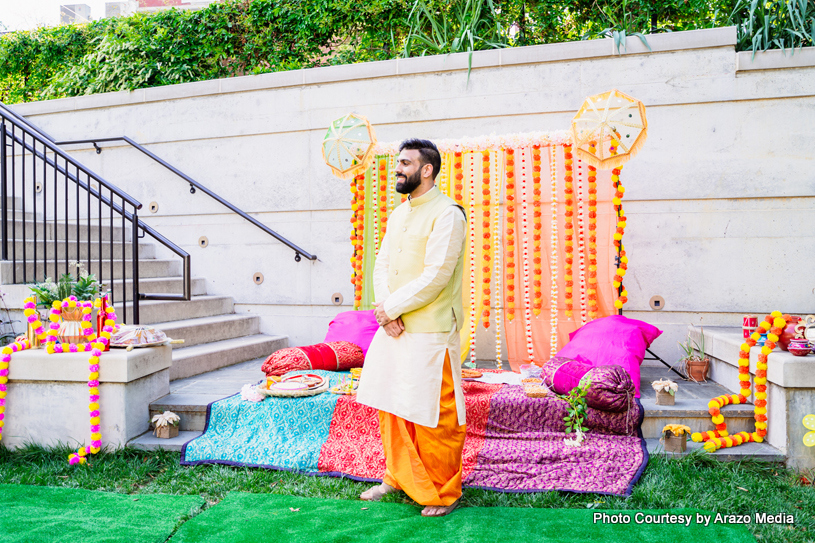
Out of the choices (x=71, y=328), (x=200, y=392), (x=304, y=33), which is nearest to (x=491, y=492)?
(x=200, y=392)

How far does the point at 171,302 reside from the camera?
5.76 metres

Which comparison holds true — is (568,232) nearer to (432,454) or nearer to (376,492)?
(432,454)

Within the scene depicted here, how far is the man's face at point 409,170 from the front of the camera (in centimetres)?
304

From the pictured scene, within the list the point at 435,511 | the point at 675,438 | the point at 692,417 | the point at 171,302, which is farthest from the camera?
the point at 171,302

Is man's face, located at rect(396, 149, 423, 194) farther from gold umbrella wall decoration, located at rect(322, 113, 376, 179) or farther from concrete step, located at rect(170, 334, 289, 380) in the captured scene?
concrete step, located at rect(170, 334, 289, 380)

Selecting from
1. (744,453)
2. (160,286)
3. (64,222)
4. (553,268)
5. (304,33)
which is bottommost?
(744,453)

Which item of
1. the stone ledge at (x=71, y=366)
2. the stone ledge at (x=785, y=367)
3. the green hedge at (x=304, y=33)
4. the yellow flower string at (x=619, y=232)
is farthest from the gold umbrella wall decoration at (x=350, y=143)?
the stone ledge at (x=785, y=367)

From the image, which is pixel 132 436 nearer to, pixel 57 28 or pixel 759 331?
pixel 759 331

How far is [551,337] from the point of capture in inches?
204

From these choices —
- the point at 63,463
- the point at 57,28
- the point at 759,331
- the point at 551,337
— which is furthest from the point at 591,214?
the point at 57,28

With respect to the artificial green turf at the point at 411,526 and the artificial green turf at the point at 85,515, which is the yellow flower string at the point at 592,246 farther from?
the artificial green turf at the point at 85,515

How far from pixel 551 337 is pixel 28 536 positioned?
406 centimetres

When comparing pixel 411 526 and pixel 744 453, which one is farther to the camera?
pixel 744 453

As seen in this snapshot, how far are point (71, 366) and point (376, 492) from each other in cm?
233
